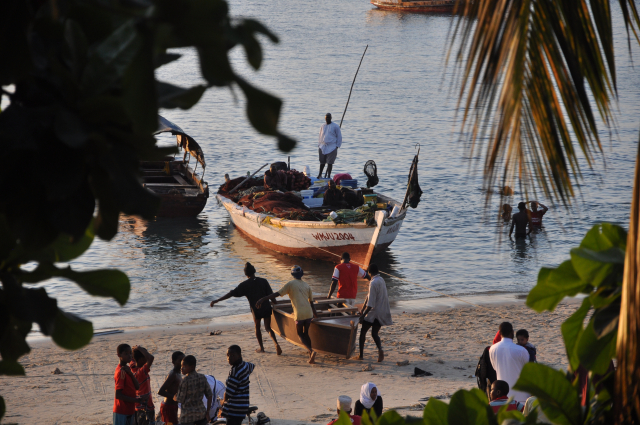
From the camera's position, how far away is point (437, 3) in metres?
79.8

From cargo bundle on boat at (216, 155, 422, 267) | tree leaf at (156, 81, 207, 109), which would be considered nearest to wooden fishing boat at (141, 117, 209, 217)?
cargo bundle on boat at (216, 155, 422, 267)

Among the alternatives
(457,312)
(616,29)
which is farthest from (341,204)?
(616,29)

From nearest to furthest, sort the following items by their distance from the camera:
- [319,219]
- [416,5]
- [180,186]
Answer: [319,219]
[180,186]
[416,5]

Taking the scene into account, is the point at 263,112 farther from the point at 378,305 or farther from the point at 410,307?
the point at 410,307

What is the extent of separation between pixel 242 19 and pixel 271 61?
7026 cm

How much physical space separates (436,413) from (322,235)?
14706 mm

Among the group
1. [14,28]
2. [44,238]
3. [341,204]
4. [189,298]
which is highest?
[14,28]

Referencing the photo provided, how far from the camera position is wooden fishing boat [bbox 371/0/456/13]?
257 feet

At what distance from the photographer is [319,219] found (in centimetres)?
1702

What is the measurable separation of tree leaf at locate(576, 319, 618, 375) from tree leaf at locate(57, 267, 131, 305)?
1267 mm

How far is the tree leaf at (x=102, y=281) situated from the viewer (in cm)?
149

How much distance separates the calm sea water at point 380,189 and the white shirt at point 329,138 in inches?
142

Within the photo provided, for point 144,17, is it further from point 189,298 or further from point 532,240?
point 532,240

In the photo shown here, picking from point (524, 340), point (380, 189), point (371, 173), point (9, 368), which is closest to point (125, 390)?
point (524, 340)
